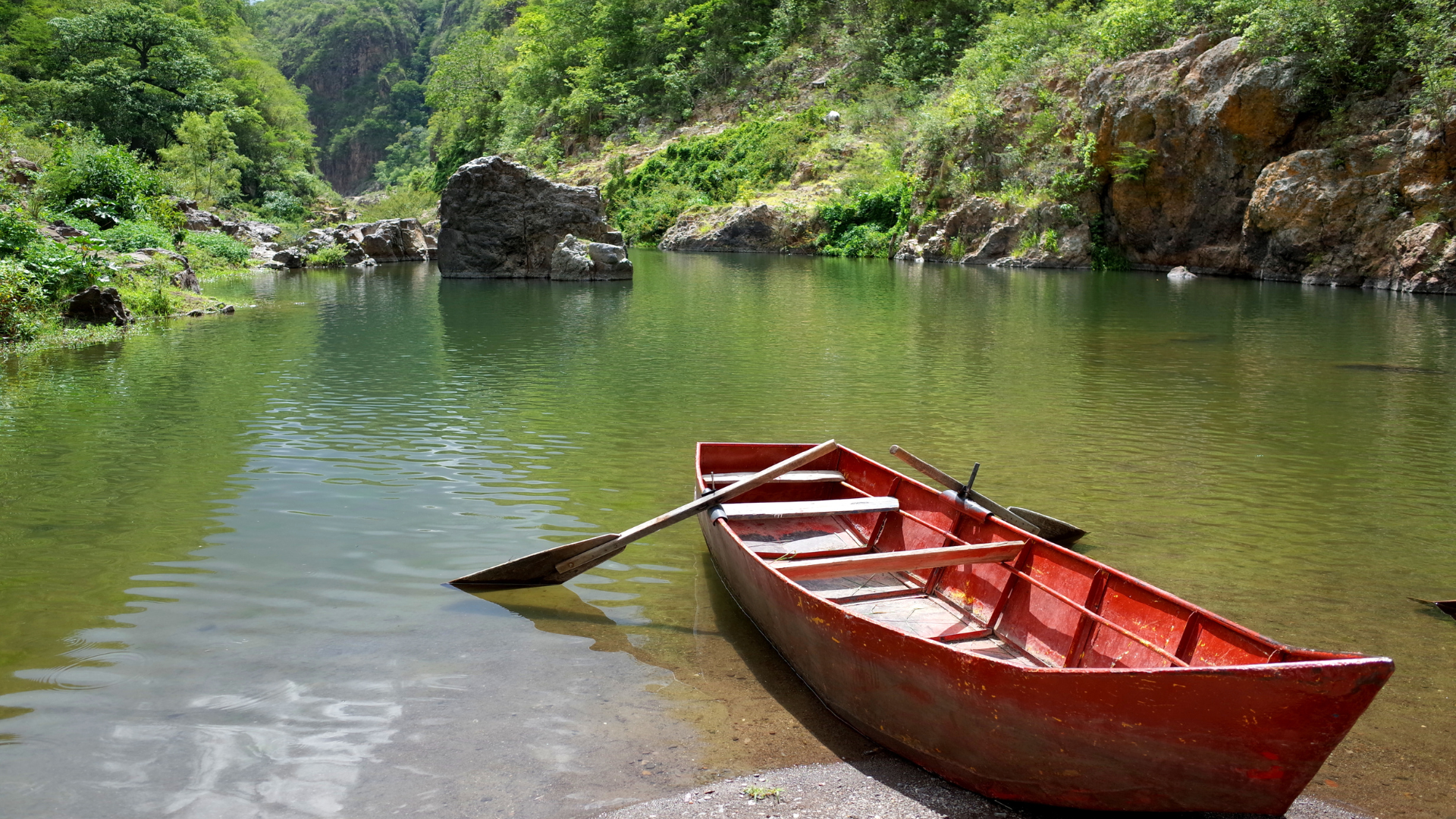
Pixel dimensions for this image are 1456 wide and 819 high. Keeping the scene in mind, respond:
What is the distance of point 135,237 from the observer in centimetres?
2556

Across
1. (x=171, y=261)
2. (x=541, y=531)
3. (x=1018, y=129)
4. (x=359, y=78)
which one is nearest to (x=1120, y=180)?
(x=1018, y=129)

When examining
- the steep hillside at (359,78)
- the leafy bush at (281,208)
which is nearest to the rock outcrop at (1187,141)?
the leafy bush at (281,208)

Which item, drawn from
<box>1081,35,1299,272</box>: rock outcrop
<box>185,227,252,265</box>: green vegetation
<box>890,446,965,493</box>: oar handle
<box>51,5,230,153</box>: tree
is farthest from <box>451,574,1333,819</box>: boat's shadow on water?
<box>51,5,230,153</box>: tree

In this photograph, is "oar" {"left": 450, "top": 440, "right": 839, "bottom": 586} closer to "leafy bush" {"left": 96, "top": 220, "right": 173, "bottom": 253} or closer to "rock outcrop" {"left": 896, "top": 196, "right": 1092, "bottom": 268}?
"leafy bush" {"left": 96, "top": 220, "right": 173, "bottom": 253}

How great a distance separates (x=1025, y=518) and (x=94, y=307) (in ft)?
59.1

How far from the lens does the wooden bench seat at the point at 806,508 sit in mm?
6512

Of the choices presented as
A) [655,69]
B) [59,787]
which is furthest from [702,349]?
[655,69]

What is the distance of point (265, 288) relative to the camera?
91.9 feet

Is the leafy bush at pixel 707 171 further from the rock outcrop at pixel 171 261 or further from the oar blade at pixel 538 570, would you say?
the oar blade at pixel 538 570

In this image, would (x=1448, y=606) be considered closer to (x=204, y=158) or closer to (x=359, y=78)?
(x=204, y=158)

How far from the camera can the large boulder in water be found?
29.8m

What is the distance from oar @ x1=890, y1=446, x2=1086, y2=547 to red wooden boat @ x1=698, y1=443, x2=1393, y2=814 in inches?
6.4

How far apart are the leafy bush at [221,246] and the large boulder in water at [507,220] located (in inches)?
379

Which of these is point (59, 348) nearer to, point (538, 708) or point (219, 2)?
point (538, 708)
